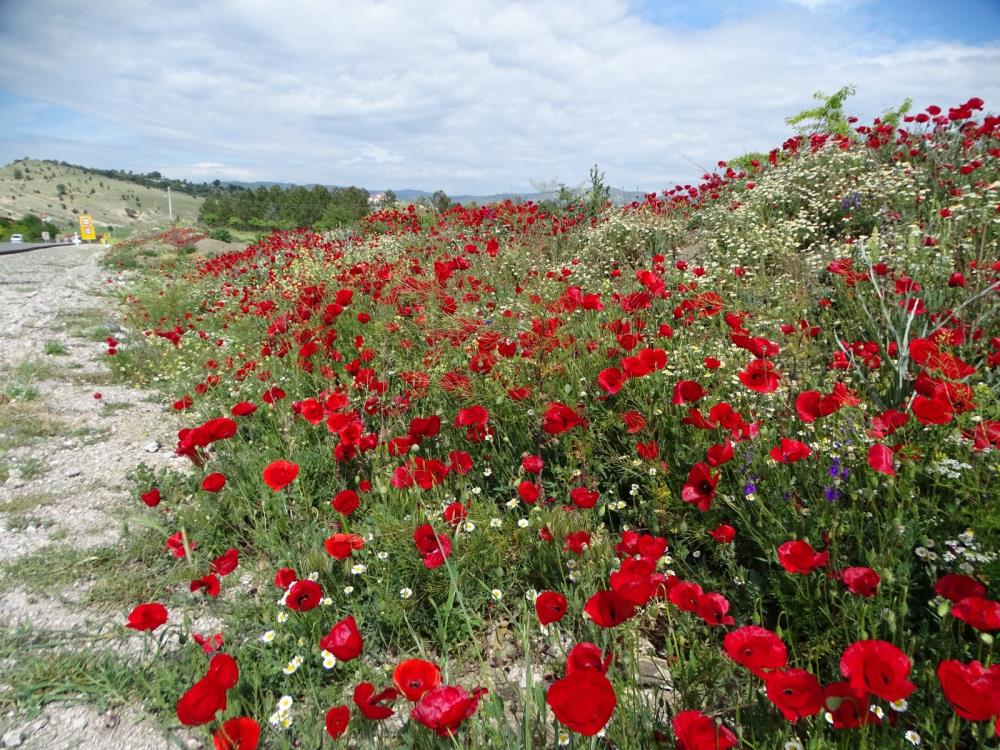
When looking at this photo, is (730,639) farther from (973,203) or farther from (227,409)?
(973,203)

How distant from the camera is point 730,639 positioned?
1.15m

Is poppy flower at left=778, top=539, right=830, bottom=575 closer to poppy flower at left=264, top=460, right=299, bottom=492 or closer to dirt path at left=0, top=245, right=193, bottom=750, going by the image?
poppy flower at left=264, top=460, right=299, bottom=492

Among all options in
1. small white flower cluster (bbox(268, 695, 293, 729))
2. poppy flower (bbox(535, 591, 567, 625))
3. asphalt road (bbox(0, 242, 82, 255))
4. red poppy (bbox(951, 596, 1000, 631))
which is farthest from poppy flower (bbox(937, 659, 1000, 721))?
asphalt road (bbox(0, 242, 82, 255))

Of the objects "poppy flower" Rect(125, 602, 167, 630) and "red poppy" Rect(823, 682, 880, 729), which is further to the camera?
"poppy flower" Rect(125, 602, 167, 630)

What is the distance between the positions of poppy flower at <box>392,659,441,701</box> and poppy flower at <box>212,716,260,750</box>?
34 centimetres

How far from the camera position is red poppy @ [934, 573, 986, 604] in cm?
121

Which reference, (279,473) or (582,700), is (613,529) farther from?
(582,700)

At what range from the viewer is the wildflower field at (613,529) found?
4.18ft

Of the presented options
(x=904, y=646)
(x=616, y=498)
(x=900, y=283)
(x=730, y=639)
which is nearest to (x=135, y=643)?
(x=616, y=498)

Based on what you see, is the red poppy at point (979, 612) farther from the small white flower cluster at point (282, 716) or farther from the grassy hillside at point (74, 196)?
the grassy hillside at point (74, 196)

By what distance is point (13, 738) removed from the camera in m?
1.74

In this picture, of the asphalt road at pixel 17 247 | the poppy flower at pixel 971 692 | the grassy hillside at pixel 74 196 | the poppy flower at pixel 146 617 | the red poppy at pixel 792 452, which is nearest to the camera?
the poppy flower at pixel 971 692

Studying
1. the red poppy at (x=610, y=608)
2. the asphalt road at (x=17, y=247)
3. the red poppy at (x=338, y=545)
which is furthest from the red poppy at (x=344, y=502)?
the asphalt road at (x=17, y=247)

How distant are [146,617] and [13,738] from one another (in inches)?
30.7
